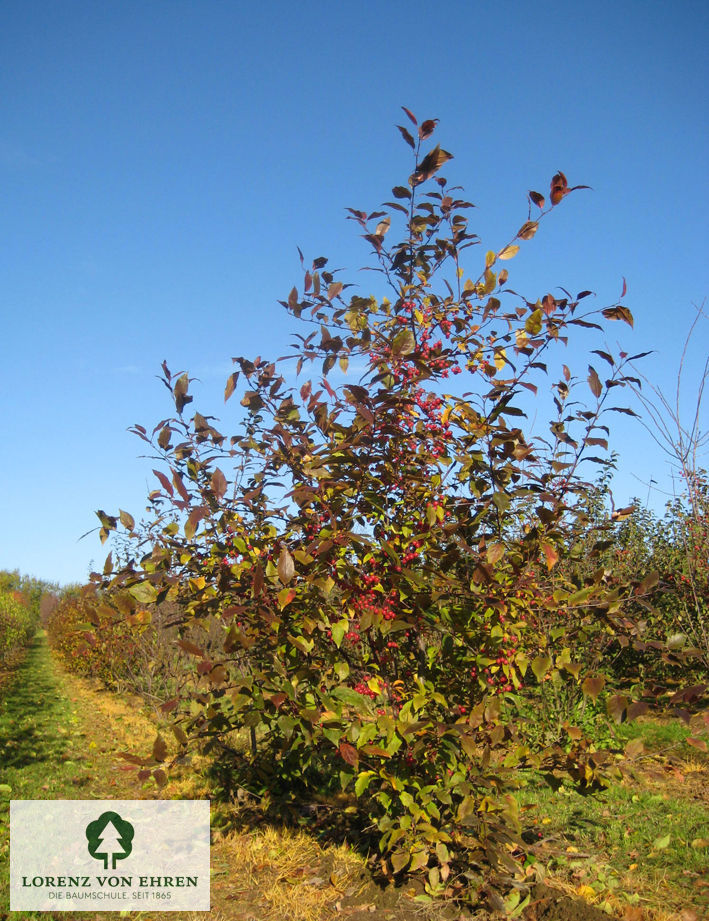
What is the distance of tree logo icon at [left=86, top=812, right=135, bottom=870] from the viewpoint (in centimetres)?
359

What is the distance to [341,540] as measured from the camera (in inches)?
99.1

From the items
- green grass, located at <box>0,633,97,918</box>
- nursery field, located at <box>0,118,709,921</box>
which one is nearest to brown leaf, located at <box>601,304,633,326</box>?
nursery field, located at <box>0,118,709,921</box>

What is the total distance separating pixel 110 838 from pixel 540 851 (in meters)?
2.44

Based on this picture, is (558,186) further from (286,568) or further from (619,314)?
(286,568)

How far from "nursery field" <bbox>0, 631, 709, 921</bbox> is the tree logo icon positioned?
0.49m

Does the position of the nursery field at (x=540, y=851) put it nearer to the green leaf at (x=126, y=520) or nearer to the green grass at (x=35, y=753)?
the green grass at (x=35, y=753)

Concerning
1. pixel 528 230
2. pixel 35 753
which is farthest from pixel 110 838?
pixel 528 230

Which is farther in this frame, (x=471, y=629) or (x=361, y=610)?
(x=471, y=629)

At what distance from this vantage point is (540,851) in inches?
130

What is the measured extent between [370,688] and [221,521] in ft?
3.27

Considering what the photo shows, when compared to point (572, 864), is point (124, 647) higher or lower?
higher

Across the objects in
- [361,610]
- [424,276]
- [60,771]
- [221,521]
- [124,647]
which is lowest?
[60,771]

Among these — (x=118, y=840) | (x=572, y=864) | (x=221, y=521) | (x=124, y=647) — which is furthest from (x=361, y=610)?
(x=124, y=647)

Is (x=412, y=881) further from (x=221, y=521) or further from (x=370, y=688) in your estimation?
(x=221, y=521)
